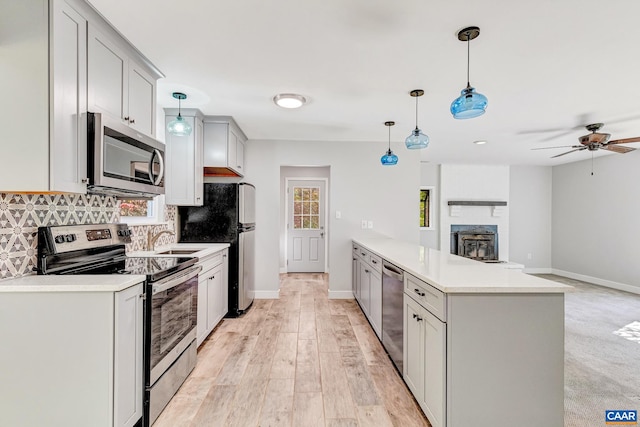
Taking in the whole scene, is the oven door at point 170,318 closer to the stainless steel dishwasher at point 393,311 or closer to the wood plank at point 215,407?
the wood plank at point 215,407

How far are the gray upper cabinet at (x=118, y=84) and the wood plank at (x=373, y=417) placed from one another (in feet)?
7.77

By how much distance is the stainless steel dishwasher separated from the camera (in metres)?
2.39

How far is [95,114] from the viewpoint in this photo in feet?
5.75

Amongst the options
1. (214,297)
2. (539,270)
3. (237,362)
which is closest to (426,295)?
(237,362)

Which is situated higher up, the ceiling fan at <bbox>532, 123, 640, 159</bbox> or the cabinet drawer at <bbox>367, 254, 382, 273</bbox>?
the ceiling fan at <bbox>532, 123, 640, 159</bbox>

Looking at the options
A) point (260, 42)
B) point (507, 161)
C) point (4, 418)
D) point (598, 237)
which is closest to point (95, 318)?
point (4, 418)

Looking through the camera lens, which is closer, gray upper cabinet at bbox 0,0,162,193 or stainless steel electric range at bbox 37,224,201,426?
gray upper cabinet at bbox 0,0,162,193

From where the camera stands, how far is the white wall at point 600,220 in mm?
5285

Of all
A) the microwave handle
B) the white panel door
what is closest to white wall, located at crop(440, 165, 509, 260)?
the white panel door

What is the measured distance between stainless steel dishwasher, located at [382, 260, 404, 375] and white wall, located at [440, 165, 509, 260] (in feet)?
14.5

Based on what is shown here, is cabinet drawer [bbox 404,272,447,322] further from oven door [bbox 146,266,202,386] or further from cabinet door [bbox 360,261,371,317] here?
oven door [bbox 146,266,202,386]

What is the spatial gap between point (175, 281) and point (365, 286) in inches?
87.6

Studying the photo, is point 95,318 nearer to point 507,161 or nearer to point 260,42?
point 260,42
